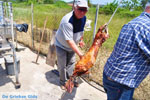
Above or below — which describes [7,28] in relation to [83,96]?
above

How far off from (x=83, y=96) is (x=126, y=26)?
219cm

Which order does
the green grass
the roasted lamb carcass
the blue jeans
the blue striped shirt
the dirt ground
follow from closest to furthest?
1. the blue striped shirt
2. the blue jeans
3. the roasted lamb carcass
4. the dirt ground
5. the green grass

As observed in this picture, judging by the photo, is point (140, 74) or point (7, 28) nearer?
point (140, 74)

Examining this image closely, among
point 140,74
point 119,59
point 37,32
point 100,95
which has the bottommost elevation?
point 100,95

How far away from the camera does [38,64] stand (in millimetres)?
4629

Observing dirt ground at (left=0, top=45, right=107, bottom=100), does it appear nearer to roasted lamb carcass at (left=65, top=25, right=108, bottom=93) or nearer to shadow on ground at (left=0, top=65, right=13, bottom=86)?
shadow on ground at (left=0, top=65, right=13, bottom=86)

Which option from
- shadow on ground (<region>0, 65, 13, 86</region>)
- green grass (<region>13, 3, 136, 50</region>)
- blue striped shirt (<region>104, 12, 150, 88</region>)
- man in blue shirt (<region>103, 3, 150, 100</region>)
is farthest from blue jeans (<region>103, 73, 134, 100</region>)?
shadow on ground (<region>0, 65, 13, 86</region>)

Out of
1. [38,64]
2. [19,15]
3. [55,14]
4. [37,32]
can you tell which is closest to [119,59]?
[38,64]

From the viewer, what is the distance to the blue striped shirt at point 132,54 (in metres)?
1.39

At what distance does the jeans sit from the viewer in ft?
10.0

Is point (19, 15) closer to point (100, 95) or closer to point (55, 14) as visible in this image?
point (55, 14)

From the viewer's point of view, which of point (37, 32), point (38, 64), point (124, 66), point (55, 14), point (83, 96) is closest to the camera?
point (124, 66)

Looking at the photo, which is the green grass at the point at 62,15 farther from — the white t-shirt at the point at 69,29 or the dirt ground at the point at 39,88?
the dirt ground at the point at 39,88

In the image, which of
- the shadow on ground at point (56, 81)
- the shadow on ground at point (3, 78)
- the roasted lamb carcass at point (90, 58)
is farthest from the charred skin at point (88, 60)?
the shadow on ground at point (3, 78)
